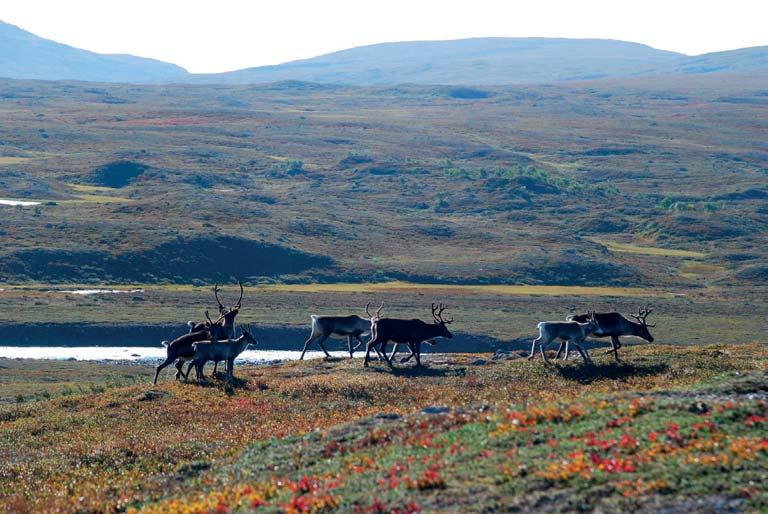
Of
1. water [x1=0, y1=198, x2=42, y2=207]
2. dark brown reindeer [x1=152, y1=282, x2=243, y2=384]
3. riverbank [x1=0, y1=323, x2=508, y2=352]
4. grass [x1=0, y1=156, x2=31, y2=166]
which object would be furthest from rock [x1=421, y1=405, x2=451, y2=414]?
grass [x1=0, y1=156, x2=31, y2=166]

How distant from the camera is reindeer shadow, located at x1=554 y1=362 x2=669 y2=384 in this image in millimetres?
28219

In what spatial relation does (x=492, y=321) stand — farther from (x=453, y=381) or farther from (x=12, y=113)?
(x=12, y=113)

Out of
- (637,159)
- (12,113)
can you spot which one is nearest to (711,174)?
(637,159)

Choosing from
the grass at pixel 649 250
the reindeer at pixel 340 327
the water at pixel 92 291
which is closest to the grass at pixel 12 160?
the water at pixel 92 291

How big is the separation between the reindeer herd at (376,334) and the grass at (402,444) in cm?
194

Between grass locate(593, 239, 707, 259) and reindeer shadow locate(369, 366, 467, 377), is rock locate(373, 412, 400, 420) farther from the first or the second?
grass locate(593, 239, 707, 259)

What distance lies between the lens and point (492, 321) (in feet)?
216

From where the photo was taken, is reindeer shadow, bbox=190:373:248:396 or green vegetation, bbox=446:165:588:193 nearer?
reindeer shadow, bbox=190:373:248:396

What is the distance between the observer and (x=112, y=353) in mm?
58844

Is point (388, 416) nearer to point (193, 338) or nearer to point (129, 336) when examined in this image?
point (193, 338)

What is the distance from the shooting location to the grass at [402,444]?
14805mm

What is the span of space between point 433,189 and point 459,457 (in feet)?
384

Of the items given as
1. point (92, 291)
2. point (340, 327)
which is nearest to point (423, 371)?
point (340, 327)

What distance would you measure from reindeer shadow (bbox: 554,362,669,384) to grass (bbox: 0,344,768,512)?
0.08 m
